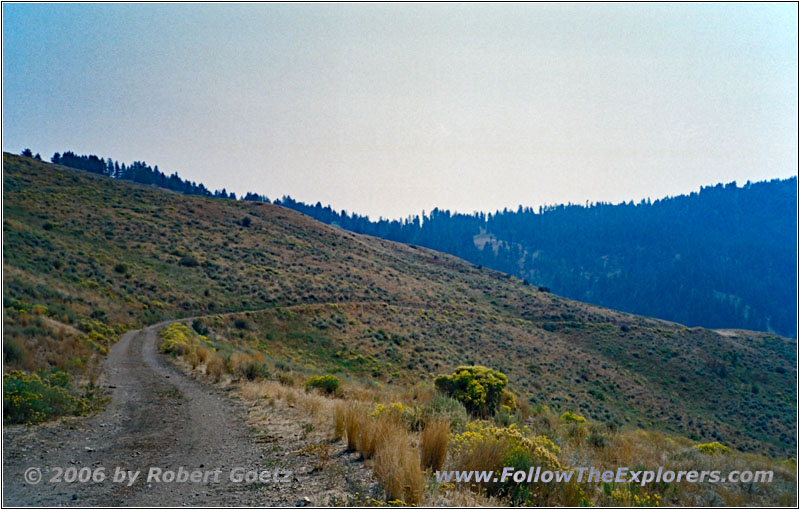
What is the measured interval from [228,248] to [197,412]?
4968cm

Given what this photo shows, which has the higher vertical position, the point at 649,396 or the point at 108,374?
the point at 108,374

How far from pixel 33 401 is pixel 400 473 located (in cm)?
809

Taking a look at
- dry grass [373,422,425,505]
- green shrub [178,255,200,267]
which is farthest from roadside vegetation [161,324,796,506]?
green shrub [178,255,200,267]

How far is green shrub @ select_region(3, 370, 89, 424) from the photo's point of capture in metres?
8.38

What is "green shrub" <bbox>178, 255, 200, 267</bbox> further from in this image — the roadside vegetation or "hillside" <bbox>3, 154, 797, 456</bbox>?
the roadside vegetation

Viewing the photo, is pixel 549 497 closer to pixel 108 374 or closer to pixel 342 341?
pixel 108 374

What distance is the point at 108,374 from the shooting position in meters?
15.0

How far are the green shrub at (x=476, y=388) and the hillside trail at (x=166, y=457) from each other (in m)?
5.77

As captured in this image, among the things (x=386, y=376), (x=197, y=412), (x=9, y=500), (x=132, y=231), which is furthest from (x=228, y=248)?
(x=9, y=500)

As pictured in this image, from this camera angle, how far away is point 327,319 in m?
41.2

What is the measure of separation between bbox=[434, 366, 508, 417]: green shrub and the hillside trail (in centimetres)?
577

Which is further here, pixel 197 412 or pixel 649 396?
pixel 649 396

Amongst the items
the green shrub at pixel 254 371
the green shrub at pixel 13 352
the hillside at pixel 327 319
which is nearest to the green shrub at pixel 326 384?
the green shrub at pixel 254 371

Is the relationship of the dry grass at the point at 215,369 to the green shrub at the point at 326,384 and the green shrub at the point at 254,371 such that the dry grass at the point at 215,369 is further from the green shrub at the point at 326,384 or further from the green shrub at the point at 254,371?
the green shrub at the point at 326,384
